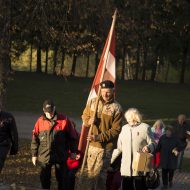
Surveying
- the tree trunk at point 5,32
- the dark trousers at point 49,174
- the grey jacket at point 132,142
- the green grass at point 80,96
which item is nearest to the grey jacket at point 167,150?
the dark trousers at point 49,174

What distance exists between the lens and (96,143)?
9.68 metres

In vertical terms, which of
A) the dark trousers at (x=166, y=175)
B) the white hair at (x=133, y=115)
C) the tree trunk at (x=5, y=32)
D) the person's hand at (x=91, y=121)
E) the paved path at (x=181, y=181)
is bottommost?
the paved path at (x=181, y=181)

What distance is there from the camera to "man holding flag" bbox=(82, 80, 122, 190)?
9.51 metres

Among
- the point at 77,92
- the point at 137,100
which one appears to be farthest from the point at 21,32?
the point at 77,92

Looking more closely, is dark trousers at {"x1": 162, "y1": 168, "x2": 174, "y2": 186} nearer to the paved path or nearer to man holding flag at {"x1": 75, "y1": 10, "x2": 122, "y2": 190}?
the paved path

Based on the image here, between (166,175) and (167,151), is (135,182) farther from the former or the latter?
(166,175)

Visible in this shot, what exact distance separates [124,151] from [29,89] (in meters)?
34.1

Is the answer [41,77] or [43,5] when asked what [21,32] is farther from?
[41,77]

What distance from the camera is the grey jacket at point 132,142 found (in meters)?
9.29

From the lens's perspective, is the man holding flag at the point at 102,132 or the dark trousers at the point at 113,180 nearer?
the man holding flag at the point at 102,132

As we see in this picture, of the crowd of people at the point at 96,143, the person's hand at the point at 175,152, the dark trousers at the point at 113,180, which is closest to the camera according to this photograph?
the crowd of people at the point at 96,143

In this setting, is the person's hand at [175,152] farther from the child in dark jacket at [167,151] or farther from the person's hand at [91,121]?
the person's hand at [91,121]

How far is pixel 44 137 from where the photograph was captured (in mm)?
10297

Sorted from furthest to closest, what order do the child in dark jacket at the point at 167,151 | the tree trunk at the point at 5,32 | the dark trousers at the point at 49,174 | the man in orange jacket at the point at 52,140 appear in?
the tree trunk at the point at 5,32 → the child in dark jacket at the point at 167,151 → the dark trousers at the point at 49,174 → the man in orange jacket at the point at 52,140
